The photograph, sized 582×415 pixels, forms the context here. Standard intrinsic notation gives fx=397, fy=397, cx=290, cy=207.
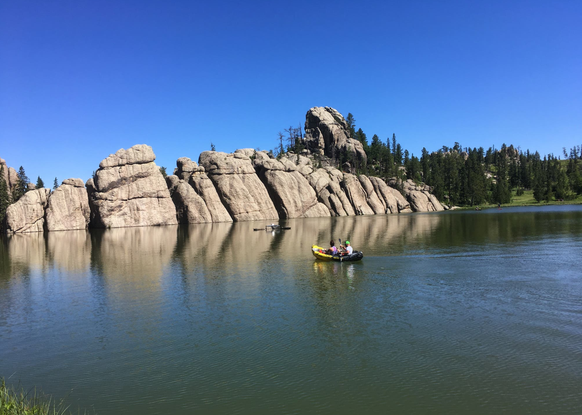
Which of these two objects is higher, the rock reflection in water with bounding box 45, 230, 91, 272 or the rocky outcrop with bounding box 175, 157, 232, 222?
the rocky outcrop with bounding box 175, 157, 232, 222

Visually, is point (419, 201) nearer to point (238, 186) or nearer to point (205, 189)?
point (238, 186)

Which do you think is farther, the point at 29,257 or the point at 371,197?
the point at 371,197

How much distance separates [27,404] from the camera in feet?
37.4

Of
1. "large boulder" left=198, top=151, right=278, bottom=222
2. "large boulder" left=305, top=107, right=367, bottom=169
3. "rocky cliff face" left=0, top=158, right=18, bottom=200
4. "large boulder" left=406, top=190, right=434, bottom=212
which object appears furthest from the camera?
"large boulder" left=305, top=107, right=367, bottom=169

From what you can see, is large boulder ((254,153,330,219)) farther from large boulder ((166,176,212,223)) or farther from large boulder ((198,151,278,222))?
large boulder ((166,176,212,223))

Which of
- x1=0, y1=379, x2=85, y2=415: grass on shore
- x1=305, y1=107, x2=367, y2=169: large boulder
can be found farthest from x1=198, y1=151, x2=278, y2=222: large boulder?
x1=0, y1=379, x2=85, y2=415: grass on shore

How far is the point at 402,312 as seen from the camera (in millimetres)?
20234

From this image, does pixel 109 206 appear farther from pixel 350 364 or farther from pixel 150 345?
pixel 350 364

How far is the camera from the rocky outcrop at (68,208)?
296ft

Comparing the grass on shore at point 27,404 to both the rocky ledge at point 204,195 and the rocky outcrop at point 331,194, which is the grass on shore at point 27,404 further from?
the rocky outcrop at point 331,194

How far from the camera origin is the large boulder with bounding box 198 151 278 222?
10669cm

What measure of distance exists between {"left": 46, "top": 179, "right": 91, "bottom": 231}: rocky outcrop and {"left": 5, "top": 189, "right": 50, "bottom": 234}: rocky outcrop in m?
1.74

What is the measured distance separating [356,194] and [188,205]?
55.5 meters

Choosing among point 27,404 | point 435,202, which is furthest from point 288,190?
point 27,404
